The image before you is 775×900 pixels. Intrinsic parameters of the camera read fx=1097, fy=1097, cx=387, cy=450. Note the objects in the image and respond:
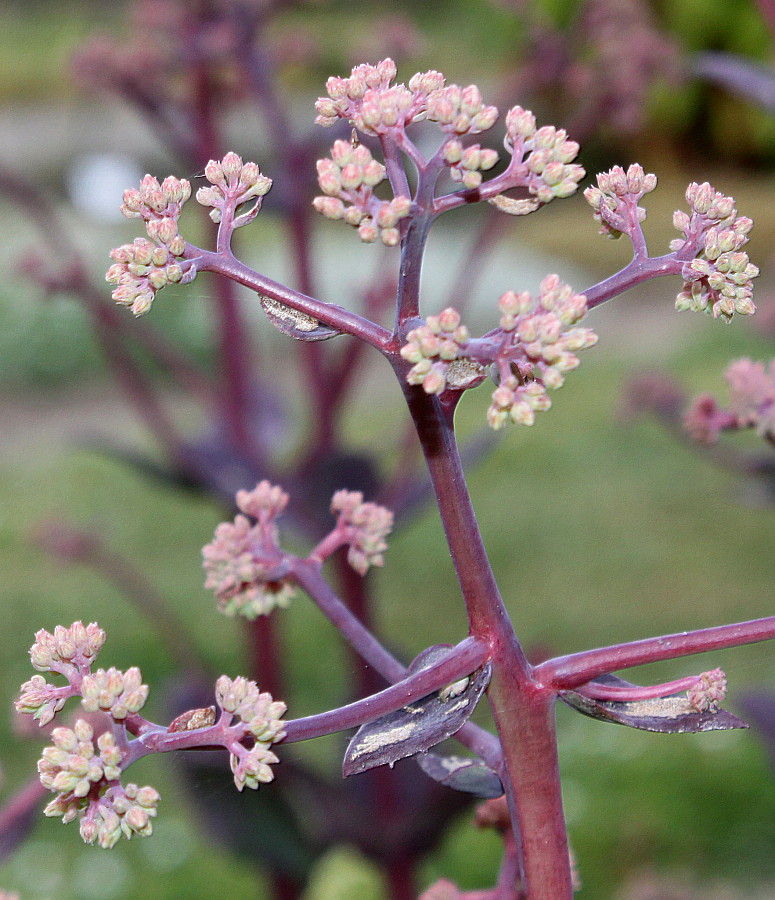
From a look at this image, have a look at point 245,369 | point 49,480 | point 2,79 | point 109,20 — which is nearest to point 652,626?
point 245,369

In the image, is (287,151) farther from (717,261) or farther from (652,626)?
(652,626)

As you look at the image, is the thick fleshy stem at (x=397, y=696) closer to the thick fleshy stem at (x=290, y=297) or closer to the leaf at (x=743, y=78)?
the thick fleshy stem at (x=290, y=297)

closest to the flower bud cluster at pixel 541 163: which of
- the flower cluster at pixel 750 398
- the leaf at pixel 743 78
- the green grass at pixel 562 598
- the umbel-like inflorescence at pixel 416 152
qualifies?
the umbel-like inflorescence at pixel 416 152

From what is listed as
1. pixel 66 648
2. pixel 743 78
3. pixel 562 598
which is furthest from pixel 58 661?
pixel 562 598

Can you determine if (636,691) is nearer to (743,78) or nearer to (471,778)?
(471,778)

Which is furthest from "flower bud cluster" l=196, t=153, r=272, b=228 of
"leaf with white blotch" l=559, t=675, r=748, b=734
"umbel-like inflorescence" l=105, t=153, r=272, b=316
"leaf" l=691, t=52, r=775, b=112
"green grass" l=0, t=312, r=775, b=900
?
"green grass" l=0, t=312, r=775, b=900
